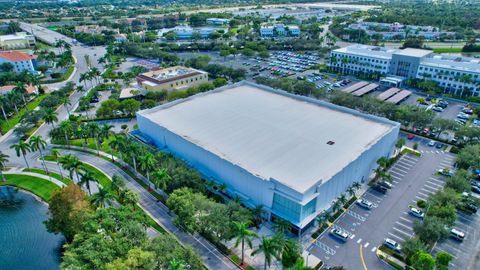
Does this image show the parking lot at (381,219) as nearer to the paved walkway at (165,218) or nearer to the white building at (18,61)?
the paved walkway at (165,218)

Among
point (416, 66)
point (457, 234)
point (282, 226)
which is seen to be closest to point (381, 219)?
point (457, 234)

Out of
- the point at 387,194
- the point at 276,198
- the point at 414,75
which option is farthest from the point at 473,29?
the point at 276,198

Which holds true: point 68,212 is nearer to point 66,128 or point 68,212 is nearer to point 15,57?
point 66,128

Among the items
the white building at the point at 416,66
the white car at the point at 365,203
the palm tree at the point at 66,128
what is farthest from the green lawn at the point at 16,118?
the white building at the point at 416,66

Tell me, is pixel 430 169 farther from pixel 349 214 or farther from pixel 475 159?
pixel 349 214

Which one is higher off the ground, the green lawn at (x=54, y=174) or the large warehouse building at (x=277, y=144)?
the large warehouse building at (x=277, y=144)

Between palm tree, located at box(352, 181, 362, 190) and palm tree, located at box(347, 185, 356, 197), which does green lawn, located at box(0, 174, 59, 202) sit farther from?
palm tree, located at box(352, 181, 362, 190)
